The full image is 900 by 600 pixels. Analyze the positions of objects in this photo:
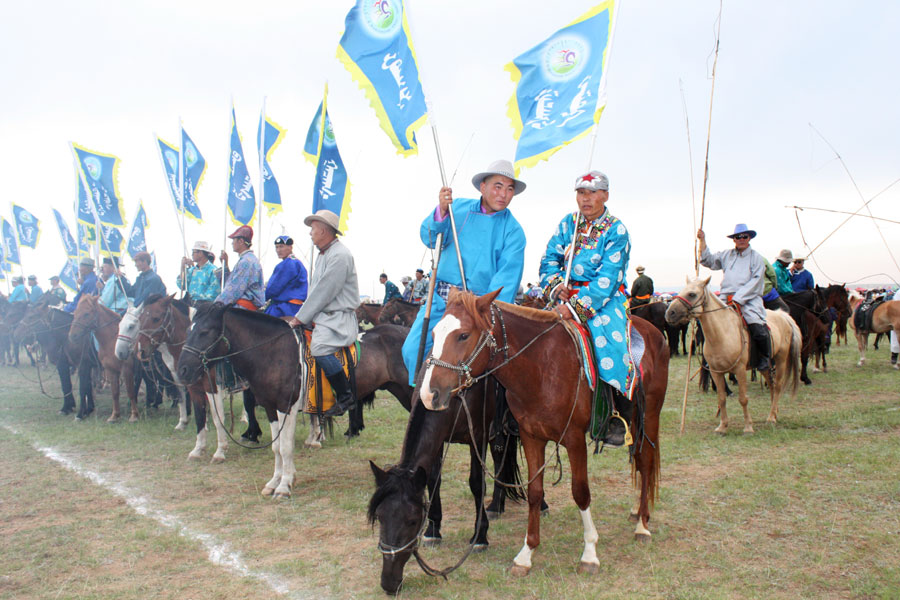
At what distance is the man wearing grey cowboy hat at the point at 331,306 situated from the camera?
6.01 meters

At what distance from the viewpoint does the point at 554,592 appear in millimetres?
3666

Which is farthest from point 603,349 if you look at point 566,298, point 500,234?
point 500,234

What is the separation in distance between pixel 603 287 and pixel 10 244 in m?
23.2

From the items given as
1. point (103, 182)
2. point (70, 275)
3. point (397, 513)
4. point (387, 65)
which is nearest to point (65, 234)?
point (70, 275)

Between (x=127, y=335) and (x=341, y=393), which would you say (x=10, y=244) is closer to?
(x=127, y=335)

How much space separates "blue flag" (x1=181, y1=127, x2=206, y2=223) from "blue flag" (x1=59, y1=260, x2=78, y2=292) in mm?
9664

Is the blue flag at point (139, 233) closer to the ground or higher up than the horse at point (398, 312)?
higher up

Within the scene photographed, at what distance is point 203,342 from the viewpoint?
6.23 metres

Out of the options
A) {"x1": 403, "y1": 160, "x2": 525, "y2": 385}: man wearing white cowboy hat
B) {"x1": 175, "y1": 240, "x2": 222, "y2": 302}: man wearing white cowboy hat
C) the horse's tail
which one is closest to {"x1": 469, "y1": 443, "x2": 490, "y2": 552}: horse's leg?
{"x1": 403, "y1": 160, "x2": 525, "y2": 385}: man wearing white cowboy hat

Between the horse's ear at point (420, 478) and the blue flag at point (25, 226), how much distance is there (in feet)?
70.7

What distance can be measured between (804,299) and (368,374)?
36.8 ft

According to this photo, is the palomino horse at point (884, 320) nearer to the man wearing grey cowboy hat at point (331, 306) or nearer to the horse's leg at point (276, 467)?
the man wearing grey cowboy hat at point (331, 306)

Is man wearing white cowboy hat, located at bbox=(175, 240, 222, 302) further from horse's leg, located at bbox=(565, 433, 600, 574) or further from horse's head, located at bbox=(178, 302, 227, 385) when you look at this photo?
horse's leg, located at bbox=(565, 433, 600, 574)

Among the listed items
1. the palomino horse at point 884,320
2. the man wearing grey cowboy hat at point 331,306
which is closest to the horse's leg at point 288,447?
the man wearing grey cowboy hat at point 331,306
